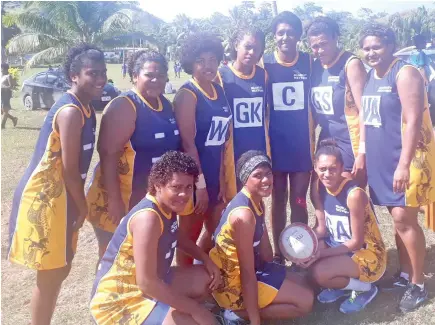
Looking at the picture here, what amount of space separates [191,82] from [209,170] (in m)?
0.70

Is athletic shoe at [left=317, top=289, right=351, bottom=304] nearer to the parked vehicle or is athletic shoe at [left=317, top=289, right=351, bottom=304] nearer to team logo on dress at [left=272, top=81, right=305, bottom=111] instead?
team logo on dress at [left=272, top=81, right=305, bottom=111]

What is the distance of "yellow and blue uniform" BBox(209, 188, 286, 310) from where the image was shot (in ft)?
11.2

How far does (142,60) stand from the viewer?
11.4 feet

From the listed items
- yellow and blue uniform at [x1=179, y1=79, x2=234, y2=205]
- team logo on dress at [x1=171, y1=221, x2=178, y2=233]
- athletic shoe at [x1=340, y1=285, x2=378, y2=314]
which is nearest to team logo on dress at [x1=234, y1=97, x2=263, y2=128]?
yellow and blue uniform at [x1=179, y1=79, x2=234, y2=205]

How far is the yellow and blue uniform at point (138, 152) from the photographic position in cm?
345

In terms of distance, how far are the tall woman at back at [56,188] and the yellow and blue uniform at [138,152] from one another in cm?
30

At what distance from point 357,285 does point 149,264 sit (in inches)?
66.3

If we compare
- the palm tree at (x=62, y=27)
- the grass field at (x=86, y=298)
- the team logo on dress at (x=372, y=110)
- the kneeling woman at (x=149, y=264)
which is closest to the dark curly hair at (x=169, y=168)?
the kneeling woman at (x=149, y=264)

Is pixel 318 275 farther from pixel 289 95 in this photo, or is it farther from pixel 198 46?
pixel 198 46

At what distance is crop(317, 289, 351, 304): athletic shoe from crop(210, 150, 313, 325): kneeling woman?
279 millimetres

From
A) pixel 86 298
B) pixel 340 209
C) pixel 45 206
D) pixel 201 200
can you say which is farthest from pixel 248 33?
pixel 86 298

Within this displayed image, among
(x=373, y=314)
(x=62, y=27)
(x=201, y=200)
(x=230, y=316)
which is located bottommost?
(x=373, y=314)

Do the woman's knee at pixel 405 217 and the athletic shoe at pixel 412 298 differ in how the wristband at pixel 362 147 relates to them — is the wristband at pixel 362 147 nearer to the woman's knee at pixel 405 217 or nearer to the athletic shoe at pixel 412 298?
the woman's knee at pixel 405 217

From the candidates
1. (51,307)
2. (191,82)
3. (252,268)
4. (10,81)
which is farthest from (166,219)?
(10,81)
